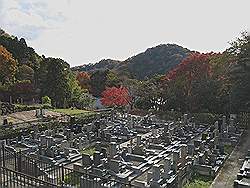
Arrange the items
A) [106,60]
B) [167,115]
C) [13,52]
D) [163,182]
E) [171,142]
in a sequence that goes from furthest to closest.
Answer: [106,60] → [13,52] → [167,115] → [171,142] → [163,182]

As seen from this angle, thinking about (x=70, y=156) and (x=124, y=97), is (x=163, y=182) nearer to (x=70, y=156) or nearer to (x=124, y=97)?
(x=70, y=156)

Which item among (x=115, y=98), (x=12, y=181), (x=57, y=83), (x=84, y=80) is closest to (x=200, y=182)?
(x=12, y=181)

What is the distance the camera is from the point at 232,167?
48.4ft

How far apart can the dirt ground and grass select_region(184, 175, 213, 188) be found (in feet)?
0.83

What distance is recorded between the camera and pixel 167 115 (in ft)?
101

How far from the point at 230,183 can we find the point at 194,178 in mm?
1586

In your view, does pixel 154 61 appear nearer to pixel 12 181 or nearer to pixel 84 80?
pixel 84 80

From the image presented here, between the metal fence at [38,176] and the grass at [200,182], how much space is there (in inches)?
120

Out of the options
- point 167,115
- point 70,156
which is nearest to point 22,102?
point 167,115

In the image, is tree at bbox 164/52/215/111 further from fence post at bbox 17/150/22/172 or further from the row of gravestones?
fence post at bbox 17/150/22/172

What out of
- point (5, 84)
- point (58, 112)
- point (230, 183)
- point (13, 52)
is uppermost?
point (13, 52)

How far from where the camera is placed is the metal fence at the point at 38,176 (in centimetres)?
868

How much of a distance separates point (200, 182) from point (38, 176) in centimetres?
689

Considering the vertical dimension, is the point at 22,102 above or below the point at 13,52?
below
